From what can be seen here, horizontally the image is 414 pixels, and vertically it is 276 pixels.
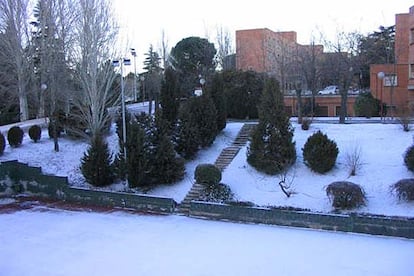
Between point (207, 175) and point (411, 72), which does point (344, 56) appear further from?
point (207, 175)

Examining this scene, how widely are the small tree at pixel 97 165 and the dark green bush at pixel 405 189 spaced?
12226 millimetres

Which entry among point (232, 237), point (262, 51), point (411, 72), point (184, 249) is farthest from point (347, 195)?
point (262, 51)

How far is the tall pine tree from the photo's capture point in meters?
19.5

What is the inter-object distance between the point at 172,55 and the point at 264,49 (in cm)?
1272

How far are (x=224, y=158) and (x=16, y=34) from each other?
23180 millimetres

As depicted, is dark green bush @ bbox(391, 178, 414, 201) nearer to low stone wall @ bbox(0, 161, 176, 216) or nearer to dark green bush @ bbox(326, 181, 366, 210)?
dark green bush @ bbox(326, 181, 366, 210)

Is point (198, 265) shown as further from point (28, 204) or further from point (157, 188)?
point (28, 204)

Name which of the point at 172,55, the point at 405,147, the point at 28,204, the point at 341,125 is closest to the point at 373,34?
the point at 172,55

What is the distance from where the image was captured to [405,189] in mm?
15477

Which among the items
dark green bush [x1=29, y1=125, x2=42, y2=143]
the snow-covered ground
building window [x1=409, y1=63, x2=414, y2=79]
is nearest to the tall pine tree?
the snow-covered ground

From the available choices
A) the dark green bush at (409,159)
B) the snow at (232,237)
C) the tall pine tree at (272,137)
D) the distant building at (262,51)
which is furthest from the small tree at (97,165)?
the distant building at (262,51)

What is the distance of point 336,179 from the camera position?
18188 mm

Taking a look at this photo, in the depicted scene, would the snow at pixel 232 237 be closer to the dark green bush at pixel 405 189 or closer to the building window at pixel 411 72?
the dark green bush at pixel 405 189

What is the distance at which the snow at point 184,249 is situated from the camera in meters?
11.6
